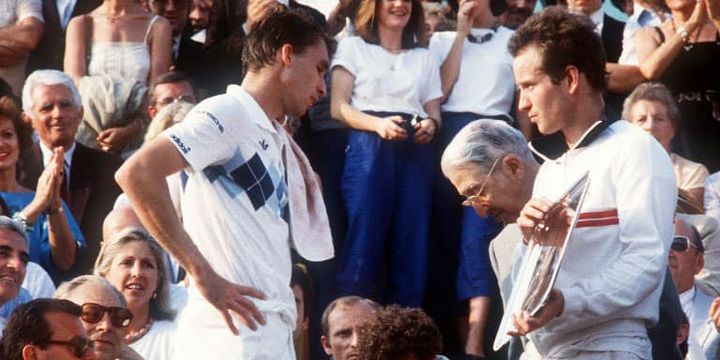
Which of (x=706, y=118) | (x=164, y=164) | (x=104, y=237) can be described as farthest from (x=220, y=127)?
(x=706, y=118)

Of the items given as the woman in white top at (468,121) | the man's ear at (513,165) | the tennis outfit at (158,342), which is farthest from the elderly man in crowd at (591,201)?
the woman in white top at (468,121)

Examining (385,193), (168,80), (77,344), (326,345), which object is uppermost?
(77,344)

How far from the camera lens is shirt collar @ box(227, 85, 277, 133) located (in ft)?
19.7

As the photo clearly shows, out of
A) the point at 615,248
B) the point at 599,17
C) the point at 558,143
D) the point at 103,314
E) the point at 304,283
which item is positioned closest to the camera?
the point at 615,248

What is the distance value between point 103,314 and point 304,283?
1913mm

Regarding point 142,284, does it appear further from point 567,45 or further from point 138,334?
point 567,45

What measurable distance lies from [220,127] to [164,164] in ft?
0.80

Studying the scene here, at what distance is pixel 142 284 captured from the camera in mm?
8508

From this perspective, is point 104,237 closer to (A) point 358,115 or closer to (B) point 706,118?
(A) point 358,115

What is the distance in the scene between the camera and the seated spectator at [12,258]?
820 cm

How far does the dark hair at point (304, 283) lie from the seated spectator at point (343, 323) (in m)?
0.31

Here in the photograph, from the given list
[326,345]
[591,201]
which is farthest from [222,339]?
[326,345]

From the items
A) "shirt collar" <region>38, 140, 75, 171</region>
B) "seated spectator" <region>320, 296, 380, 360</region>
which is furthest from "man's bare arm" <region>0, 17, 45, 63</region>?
"seated spectator" <region>320, 296, 380, 360</region>

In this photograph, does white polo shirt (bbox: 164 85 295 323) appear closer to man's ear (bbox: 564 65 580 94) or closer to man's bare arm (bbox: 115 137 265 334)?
man's bare arm (bbox: 115 137 265 334)
